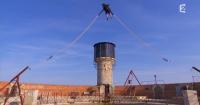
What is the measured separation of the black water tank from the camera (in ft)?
201

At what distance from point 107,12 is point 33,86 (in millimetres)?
28257

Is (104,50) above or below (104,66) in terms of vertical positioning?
above

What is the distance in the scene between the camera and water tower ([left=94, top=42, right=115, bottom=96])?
192ft

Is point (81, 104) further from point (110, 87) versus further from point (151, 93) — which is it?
point (151, 93)

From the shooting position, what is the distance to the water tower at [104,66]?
58.5 metres

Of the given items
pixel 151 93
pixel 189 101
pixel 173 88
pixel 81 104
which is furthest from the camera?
pixel 151 93

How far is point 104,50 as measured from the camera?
61.5 meters

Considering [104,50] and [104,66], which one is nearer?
[104,66]

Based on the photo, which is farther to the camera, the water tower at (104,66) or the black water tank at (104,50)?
the black water tank at (104,50)

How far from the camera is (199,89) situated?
162 feet

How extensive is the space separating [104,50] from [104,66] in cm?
411

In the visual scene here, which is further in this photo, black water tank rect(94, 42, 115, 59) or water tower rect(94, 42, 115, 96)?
black water tank rect(94, 42, 115, 59)

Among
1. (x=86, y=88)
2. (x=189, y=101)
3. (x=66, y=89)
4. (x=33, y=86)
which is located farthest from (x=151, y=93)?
(x=189, y=101)

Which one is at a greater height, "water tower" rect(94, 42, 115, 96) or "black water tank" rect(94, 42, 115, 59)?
"black water tank" rect(94, 42, 115, 59)
